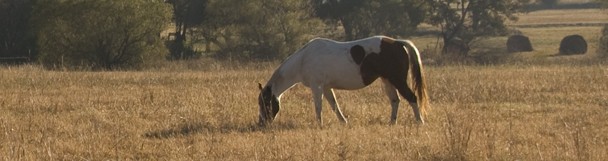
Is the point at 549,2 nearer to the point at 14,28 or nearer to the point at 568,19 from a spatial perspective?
the point at 568,19

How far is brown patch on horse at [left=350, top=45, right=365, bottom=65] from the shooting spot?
12.4m

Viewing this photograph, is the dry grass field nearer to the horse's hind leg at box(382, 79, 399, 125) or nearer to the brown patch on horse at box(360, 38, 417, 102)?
the horse's hind leg at box(382, 79, 399, 125)

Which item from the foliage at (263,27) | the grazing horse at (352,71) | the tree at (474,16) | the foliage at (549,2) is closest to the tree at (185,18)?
the foliage at (263,27)

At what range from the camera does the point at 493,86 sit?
58.9 ft

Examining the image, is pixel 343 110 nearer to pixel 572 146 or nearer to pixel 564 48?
pixel 572 146

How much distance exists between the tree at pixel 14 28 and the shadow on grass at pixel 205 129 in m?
32.5

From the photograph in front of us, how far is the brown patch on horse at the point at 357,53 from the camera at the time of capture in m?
12.4

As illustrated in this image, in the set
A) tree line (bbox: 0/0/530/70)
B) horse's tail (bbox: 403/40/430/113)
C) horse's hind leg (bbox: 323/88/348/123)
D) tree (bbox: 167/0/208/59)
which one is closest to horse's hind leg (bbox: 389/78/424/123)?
horse's tail (bbox: 403/40/430/113)

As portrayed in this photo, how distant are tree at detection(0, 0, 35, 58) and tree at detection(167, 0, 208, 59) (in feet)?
30.6

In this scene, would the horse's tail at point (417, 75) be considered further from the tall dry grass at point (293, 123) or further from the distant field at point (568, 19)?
the distant field at point (568, 19)

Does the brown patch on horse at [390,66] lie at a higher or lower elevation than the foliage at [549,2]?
higher

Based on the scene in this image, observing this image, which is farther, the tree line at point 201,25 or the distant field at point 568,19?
the distant field at point 568,19

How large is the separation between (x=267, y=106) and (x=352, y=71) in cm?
132

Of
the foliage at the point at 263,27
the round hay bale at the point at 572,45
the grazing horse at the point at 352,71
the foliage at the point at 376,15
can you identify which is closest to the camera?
the grazing horse at the point at 352,71
